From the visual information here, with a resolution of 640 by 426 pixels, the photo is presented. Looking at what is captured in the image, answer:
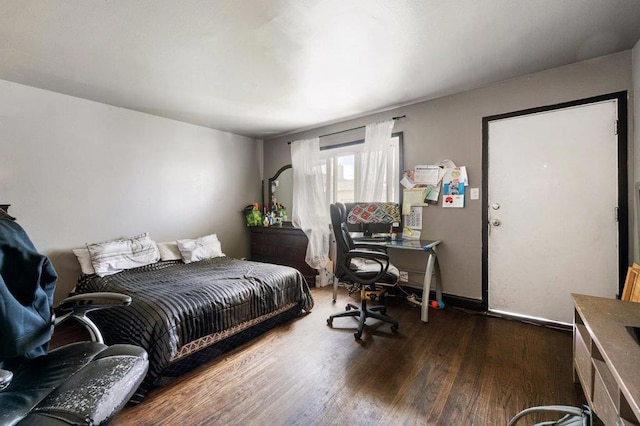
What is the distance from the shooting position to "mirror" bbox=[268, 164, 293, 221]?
459 cm

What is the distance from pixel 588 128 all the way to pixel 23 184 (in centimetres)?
527

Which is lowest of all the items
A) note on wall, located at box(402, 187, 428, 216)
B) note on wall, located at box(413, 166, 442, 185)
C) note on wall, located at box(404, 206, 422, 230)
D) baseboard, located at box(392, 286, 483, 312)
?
baseboard, located at box(392, 286, 483, 312)

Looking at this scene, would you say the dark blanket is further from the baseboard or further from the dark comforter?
the baseboard

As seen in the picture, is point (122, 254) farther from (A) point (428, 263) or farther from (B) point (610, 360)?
(B) point (610, 360)

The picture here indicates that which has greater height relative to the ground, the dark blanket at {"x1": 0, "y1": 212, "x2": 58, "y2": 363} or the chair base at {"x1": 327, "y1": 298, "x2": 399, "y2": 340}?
the dark blanket at {"x1": 0, "y1": 212, "x2": 58, "y2": 363}

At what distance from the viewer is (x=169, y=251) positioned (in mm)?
3314

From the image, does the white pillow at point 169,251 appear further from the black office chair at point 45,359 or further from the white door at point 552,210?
the white door at point 552,210

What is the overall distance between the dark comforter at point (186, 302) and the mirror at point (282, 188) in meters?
1.77

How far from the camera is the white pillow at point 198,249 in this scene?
331 centimetres

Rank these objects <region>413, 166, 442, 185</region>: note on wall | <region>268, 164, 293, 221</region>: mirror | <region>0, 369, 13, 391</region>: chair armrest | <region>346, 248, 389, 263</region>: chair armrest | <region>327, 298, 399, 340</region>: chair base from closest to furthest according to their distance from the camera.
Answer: <region>0, 369, 13, 391</region>: chair armrest < <region>346, 248, 389, 263</region>: chair armrest < <region>327, 298, 399, 340</region>: chair base < <region>413, 166, 442, 185</region>: note on wall < <region>268, 164, 293, 221</region>: mirror

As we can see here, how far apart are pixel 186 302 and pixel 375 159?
263 cm

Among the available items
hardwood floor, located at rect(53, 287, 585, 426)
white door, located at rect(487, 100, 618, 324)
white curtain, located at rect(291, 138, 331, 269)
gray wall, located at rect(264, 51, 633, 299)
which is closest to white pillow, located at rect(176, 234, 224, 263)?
white curtain, located at rect(291, 138, 331, 269)

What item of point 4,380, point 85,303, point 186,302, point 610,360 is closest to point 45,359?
point 85,303

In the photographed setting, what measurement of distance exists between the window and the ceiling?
31.2 inches
